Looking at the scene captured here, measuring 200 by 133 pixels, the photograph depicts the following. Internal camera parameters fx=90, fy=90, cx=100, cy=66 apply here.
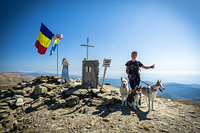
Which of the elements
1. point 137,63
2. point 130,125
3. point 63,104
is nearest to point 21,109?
point 63,104

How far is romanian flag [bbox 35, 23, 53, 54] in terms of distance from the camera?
35.3 feet

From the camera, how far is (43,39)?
35.6 feet

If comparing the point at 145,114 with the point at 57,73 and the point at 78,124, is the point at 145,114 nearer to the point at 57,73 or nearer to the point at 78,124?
the point at 78,124

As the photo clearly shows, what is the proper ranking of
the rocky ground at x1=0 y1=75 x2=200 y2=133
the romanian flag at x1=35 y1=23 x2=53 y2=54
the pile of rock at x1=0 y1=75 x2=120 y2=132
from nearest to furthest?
the rocky ground at x1=0 y1=75 x2=200 y2=133 → the pile of rock at x1=0 y1=75 x2=120 y2=132 → the romanian flag at x1=35 y1=23 x2=53 y2=54

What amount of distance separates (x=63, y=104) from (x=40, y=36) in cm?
892

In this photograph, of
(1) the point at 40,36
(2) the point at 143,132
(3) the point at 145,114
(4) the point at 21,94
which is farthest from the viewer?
(1) the point at 40,36

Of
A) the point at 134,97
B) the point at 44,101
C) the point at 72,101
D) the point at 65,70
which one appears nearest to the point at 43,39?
the point at 65,70

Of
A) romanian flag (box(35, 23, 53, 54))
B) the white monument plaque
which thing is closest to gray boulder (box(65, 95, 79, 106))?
the white monument plaque

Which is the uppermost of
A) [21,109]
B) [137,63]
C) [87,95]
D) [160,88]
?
[137,63]

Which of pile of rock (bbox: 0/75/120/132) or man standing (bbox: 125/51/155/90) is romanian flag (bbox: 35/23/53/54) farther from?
man standing (bbox: 125/51/155/90)

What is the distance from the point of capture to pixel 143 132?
12.0 ft

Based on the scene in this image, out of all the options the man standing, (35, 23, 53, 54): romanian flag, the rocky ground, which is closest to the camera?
the rocky ground

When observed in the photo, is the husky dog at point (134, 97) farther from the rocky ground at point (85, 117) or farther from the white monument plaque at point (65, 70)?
the white monument plaque at point (65, 70)

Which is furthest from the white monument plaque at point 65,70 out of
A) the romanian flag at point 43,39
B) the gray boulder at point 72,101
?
the romanian flag at point 43,39
